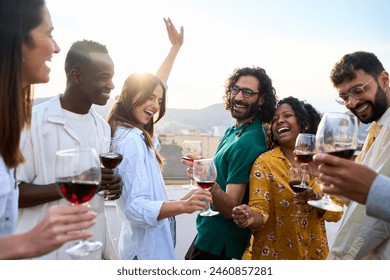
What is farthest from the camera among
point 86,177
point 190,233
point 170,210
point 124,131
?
point 190,233

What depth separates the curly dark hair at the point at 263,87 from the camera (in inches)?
84.0

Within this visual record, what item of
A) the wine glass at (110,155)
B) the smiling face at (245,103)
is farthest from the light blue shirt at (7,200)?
the smiling face at (245,103)

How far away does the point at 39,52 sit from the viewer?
3.54 ft

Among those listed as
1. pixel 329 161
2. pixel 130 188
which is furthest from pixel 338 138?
pixel 130 188

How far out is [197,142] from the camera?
6.20 feet

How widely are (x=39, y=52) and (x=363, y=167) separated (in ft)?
3.08

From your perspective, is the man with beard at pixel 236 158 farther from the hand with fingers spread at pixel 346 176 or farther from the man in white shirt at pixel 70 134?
the hand with fingers spread at pixel 346 176

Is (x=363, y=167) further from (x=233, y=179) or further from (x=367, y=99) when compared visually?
(x=233, y=179)

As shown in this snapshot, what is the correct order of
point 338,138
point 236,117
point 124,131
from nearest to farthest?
point 338,138
point 124,131
point 236,117

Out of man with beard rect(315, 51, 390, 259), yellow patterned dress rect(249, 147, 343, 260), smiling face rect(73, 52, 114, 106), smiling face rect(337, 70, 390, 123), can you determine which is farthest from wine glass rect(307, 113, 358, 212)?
smiling face rect(73, 52, 114, 106)

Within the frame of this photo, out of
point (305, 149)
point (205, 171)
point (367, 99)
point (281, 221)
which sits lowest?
point (281, 221)

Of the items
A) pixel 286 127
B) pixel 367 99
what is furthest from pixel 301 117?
pixel 367 99
